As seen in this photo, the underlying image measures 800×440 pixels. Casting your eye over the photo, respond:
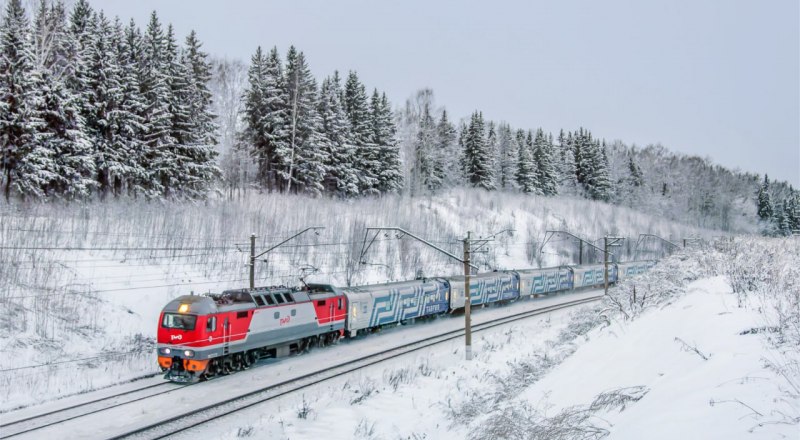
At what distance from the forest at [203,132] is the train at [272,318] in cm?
1808

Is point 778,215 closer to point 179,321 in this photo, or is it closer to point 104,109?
point 104,109

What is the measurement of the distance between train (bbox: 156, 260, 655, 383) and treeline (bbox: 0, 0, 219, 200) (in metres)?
18.8

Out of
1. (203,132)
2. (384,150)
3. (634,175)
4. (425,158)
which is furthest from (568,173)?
(203,132)

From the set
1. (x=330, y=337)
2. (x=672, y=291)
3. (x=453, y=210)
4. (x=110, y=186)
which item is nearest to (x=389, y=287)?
(x=330, y=337)

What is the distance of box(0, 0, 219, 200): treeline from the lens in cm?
3212

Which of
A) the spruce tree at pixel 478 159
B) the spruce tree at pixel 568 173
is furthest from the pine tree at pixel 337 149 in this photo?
the spruce tree at pixel 568 173

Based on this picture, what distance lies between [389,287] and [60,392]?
18100 mm

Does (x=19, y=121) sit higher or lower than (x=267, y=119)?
lower

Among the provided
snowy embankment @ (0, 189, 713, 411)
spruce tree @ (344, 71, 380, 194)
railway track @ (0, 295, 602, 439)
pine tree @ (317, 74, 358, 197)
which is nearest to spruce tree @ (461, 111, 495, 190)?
spruce tree @ (344, 71, 380, 194)

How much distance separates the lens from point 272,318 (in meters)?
22.7

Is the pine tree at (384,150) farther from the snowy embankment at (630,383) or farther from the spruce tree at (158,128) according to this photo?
the snowy embankment at (630,383)

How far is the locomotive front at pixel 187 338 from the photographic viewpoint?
1953 cm

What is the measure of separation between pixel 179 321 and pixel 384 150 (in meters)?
46.5

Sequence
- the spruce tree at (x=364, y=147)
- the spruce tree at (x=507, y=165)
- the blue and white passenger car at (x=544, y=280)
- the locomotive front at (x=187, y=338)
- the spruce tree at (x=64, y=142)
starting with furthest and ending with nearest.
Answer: the spruce tree at (x=507, y=165) → the spruce tree at (x=364, y=147) → the blue and white passenger car at (x=544, y=280) → the spruce tree at (x=64, y=142) → the locomotive front at (x=187, y=338)
